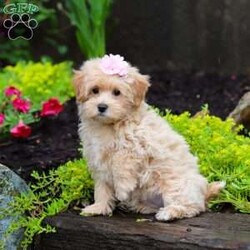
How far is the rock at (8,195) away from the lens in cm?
436

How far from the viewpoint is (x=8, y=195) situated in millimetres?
4402

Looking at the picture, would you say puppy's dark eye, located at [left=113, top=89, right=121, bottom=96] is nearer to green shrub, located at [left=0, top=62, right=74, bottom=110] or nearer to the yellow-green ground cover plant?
the yellow-green ground cover plant

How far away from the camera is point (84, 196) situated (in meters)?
4.51

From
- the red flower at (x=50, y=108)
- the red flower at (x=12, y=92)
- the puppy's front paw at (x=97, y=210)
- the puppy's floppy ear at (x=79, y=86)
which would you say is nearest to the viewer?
the puppy's floppy ear at (x=79, y=86)

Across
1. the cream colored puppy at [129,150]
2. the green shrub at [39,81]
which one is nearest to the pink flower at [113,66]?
the cream colored puppy at [129,150]

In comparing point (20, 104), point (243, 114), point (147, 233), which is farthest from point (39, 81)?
point (147, 233)

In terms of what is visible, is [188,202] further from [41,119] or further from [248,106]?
[41,119]

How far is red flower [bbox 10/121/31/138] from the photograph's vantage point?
6.02m

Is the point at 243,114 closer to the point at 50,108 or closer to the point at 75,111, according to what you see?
the point at 50,108

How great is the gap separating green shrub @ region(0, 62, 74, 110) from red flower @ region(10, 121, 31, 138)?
0.64 meters

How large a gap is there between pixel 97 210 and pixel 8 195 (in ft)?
1.78

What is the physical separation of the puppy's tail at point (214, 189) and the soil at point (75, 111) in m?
1.48

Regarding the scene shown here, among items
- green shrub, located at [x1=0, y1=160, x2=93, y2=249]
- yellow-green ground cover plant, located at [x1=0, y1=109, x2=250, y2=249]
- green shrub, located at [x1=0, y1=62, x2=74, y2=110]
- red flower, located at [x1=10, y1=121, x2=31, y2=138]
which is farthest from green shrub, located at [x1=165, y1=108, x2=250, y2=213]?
green shrub, located at [x1=0, y1=62, x2=74, y2=110]

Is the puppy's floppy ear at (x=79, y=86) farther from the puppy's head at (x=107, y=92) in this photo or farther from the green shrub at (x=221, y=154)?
the green shrub at (x=221, y=154)
